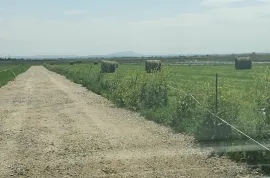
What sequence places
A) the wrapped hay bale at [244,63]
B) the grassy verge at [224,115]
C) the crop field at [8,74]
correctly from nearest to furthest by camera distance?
the grassy verge at [224,115] < the crop field at [8,74] < the wrapped hay bale at [244,63]

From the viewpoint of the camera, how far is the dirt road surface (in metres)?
7.14

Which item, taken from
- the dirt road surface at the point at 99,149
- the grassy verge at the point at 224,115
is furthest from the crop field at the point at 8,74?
the grassy verge at the point at 224,115

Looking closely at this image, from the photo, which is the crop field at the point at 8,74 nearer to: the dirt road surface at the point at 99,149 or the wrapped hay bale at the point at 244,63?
the dirt road surface at the point at 99,149

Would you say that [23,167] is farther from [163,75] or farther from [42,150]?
[163,75]

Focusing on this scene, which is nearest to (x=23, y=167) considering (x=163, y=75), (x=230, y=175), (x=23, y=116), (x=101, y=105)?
(x=230, y=175)

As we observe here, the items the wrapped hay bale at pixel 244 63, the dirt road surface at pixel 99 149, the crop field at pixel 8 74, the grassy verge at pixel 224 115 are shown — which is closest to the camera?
the dirt road surface at pixel 99 149

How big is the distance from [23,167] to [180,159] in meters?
2.84

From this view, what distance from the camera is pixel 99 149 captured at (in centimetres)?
883

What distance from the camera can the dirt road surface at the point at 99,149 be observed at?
7.14 m

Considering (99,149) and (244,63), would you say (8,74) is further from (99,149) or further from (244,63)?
(99,149)

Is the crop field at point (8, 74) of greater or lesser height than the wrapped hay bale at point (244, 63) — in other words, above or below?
below

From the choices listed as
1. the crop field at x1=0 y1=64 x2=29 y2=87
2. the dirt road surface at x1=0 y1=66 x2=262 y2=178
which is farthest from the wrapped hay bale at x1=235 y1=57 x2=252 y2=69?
the dirt road surface at x1=0 y1=66 x2=262 y2=178

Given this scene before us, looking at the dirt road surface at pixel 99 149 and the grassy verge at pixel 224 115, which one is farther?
the grassy verge at pixel 224 115

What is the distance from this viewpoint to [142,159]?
25.8 feet
